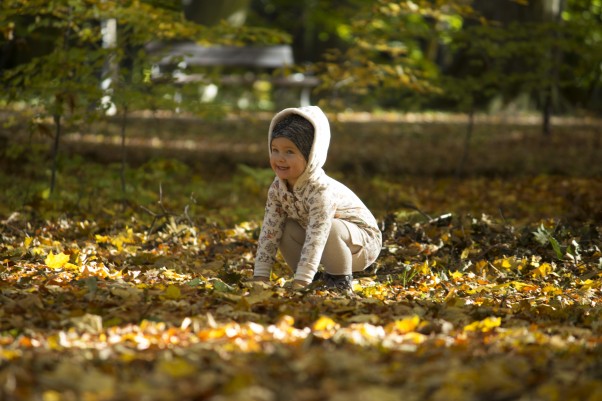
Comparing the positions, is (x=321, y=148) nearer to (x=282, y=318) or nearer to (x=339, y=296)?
(x=339, y=296)

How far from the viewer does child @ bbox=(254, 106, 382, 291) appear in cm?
421

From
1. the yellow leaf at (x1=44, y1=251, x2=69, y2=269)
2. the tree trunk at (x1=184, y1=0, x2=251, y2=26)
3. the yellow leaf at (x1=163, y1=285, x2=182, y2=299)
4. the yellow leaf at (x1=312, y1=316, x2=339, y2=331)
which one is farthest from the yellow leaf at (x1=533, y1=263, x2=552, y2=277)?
the tree trunk at (x1=184, y1=0, x2=251, y2=26)

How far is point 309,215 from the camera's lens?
4285 mm

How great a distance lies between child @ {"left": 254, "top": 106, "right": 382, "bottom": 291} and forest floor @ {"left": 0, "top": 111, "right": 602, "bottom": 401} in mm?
202

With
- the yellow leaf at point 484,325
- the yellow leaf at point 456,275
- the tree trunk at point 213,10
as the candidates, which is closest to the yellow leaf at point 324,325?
the yellow leaf at point 484,325

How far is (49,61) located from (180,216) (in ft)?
6.05

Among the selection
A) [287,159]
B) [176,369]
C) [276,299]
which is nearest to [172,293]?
[276,299]

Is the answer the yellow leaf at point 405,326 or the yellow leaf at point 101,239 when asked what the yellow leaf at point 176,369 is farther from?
the yellow leaf at point 101,239

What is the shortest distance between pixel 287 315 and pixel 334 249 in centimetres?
91

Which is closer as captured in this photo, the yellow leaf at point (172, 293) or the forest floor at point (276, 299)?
the forest floor at point (276, 299)

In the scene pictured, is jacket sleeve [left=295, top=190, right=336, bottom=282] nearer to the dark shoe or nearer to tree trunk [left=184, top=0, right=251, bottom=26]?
the dark shoe

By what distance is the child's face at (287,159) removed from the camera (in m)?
4.19

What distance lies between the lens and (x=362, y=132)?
14156 mm

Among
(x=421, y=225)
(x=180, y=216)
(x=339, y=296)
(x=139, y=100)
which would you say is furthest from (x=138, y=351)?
(x=139, y=100)
